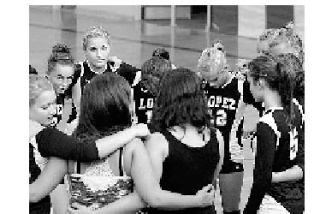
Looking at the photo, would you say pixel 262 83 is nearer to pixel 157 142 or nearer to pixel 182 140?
pixel 182 140

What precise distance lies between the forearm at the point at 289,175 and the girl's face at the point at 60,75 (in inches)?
81.4

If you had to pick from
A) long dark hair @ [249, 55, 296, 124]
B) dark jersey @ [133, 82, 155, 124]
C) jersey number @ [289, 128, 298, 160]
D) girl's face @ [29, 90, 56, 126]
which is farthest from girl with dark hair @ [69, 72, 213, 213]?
dark jersey @ [133, 82, 155, 124]

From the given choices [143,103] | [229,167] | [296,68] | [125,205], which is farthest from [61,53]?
[125,205]

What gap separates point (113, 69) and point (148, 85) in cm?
119

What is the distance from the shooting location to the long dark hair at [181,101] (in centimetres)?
332

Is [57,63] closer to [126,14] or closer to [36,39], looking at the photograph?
[36,39]

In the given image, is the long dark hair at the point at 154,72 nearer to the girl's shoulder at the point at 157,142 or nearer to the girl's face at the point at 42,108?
the girl's face at the point at 42,108

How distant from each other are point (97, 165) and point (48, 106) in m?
0.43

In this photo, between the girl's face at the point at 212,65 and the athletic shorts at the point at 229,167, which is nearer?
the girl's face at the point at 212,65

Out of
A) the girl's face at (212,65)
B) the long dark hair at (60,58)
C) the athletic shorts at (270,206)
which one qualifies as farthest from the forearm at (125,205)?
the long dark hair at (60,58)

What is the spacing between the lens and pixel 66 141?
3195 mm

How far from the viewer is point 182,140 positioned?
3322 millimetres

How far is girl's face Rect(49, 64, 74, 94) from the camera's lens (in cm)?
523
